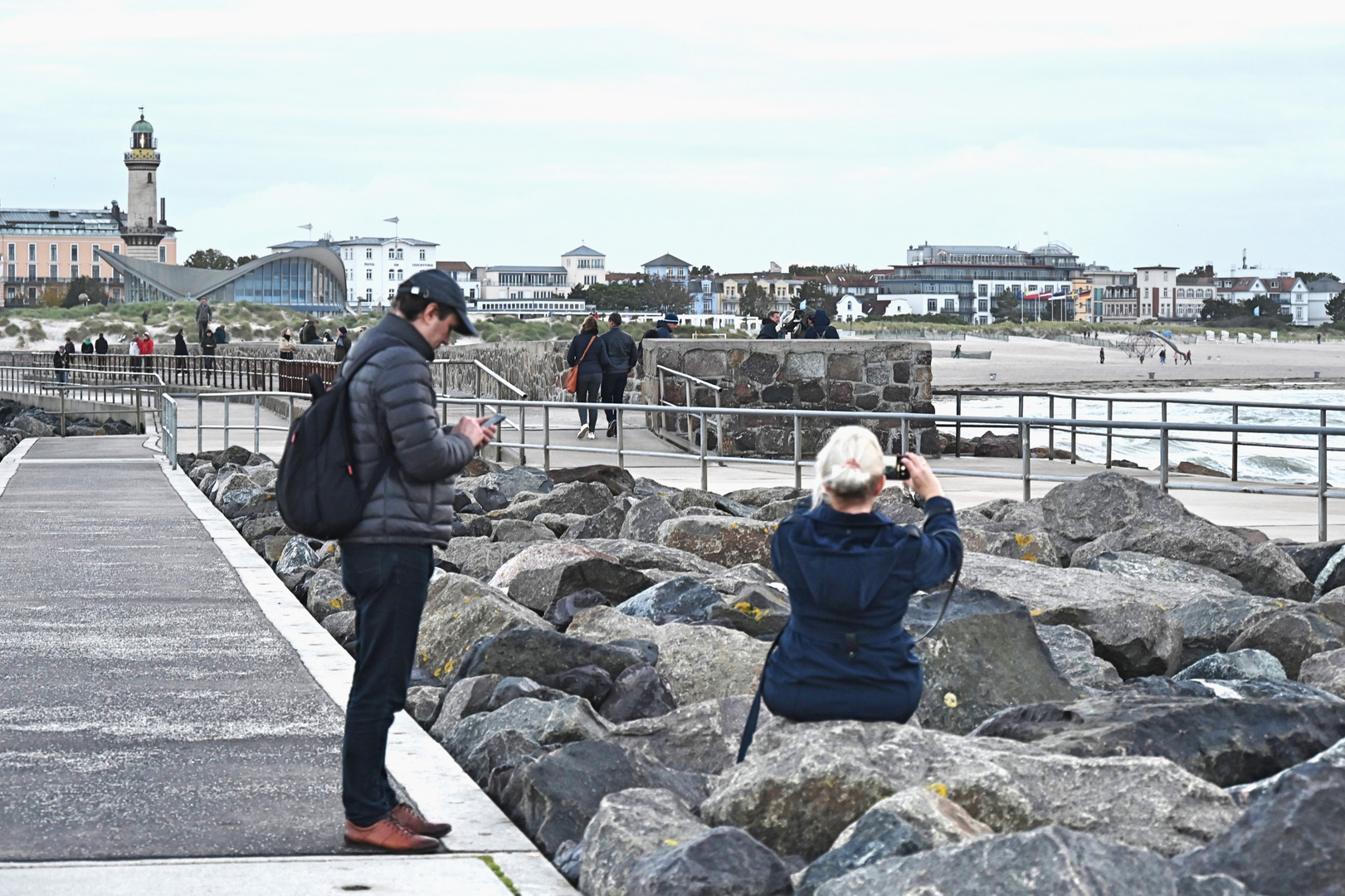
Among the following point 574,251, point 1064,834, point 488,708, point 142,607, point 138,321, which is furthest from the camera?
point 574,251

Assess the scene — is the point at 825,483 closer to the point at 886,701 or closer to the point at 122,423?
the point at 886,701

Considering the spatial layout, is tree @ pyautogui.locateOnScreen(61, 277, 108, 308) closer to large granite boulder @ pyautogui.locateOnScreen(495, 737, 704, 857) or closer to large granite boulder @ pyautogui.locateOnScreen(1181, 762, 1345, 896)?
large granite boulder @ pyautogui.locateOnScreen(495, 737, 704, 857)

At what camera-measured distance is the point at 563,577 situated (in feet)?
26.4

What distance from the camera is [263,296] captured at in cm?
9931

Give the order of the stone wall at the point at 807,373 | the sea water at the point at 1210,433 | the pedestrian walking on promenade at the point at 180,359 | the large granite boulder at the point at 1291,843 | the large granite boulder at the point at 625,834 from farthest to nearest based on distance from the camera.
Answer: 1. the pedestrian walking on promenade at the point at 180,359
2. the sea water at the point at 1210,433
3. the stone wall at the point at 807,373
4. the large granite boulder at the point at 625,834
5. the large granite boulder at the point at 1291,843

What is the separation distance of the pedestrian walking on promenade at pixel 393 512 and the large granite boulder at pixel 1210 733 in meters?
1.69

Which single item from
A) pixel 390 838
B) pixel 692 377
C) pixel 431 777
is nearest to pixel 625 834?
pixel 390 838

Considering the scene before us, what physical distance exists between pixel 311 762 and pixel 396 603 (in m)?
1.20

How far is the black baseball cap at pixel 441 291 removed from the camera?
4.03 meters

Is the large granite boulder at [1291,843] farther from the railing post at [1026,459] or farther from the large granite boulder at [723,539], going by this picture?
the railing post at [1026,459]

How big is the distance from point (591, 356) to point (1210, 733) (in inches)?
530

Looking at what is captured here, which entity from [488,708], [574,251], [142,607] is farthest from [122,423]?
[574,251]

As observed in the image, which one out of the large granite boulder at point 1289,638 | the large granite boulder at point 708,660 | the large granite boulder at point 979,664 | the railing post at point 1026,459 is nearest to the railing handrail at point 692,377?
the railing post at point 1026,459

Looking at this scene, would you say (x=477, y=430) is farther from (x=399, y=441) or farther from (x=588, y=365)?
(x=588, y=365)
